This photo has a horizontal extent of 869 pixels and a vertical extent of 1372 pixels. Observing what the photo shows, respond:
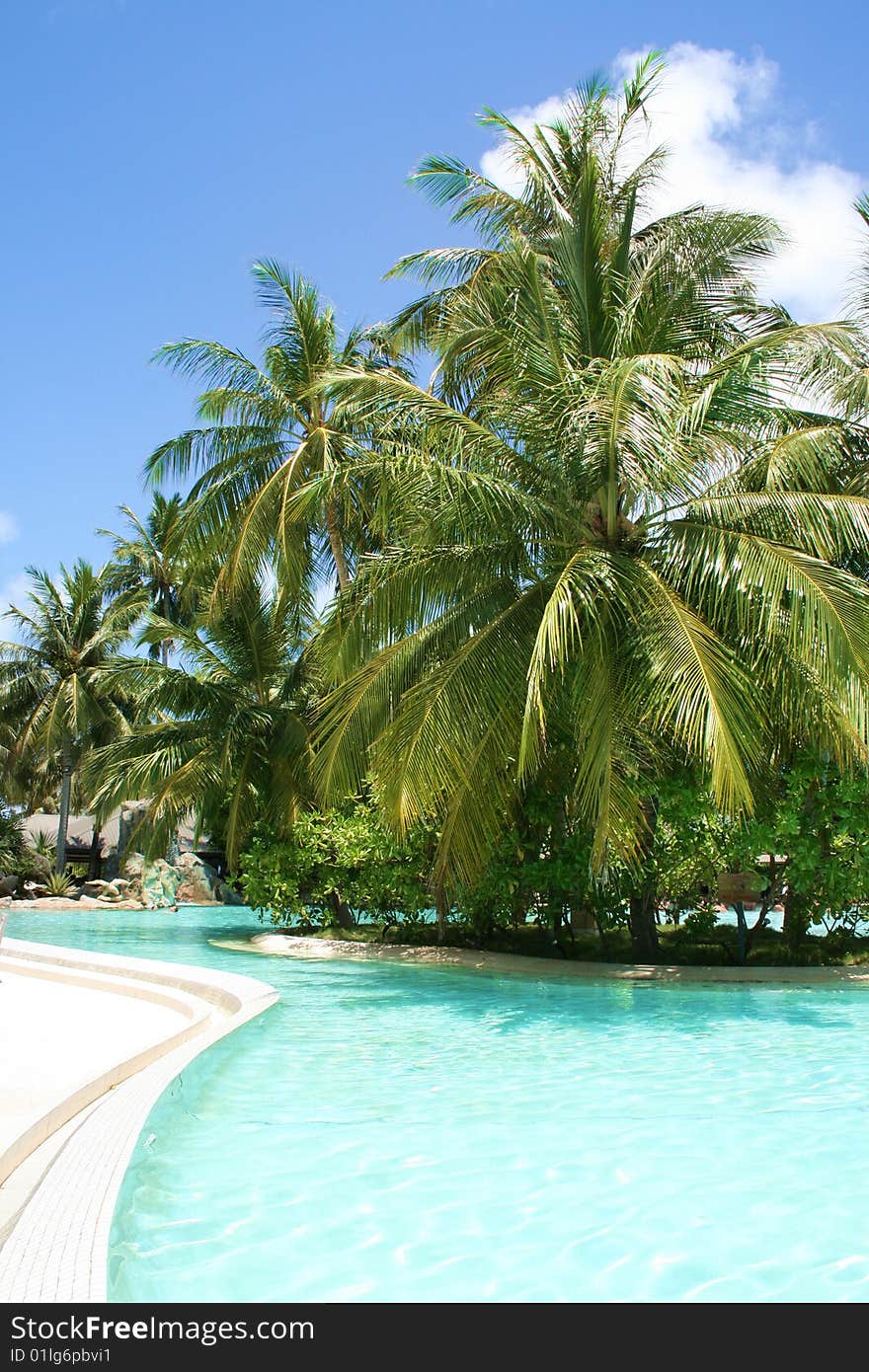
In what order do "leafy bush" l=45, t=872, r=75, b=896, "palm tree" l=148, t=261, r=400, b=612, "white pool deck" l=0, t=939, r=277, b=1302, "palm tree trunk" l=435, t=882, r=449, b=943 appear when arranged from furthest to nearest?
"leafy bush" l=45, t=872, r=75, b=896 < "palm tree" l=148, t=261, r=400, b=612 < "palm tree trunk" l=435, t=882, r=449, b=943 < "white pool deck" l=0, t=939, r=277, b=1302

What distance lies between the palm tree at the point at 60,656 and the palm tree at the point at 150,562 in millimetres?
1786

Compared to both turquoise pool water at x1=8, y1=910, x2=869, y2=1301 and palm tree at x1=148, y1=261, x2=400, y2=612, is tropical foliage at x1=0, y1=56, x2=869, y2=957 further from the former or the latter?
turquoise pool water at x1=8, y1=910, x2=869, y2=1301

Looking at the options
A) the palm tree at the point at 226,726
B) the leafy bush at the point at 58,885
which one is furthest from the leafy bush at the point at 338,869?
the leafy bush at the point at 58,885

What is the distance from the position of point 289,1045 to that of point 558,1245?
3.85 metres

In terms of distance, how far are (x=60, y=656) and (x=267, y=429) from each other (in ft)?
54.4

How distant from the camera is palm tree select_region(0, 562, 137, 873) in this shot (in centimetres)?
3011

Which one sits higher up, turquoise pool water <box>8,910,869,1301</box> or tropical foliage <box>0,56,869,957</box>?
tropical foliage <box>0,56,869,957</box>

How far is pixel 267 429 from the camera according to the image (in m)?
16.6

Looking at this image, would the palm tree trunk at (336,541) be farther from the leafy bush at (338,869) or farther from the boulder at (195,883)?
the boulder at (195,883)

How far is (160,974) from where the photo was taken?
8.87m

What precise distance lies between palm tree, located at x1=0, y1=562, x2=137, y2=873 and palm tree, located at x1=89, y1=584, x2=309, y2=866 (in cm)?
1263

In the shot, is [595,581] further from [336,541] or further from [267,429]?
[267,429]

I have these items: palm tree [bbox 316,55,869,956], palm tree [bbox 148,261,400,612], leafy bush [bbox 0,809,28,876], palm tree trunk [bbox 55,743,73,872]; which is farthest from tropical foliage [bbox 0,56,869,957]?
palm tree trunk [bbox 55,743,73,872]
